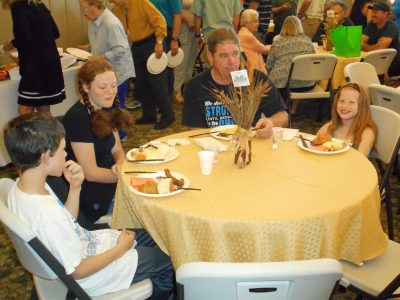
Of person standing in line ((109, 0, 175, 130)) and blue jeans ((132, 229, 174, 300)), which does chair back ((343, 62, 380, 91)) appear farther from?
blue jeans ((132, 229, 174, 300))

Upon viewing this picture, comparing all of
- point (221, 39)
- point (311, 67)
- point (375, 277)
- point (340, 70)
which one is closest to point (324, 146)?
point (375, 277)

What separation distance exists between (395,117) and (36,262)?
1.77 metres

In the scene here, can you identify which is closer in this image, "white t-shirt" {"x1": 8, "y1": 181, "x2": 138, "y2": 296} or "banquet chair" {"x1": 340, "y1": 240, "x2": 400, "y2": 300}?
"white t-shirt" {"x1": 8, "y1": 181, "x2": 138, "y2": 296}

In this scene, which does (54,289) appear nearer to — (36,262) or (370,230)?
(36,262)

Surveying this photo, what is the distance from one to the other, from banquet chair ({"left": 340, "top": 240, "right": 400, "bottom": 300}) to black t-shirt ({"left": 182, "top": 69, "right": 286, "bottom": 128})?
1111 mm

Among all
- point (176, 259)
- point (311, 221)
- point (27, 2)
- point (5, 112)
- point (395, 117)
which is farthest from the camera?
point (5, 112)

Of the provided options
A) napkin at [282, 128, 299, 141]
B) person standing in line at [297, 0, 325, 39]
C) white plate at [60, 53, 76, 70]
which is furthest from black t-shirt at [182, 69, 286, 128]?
person standing in line at [297, 0, 325, 39]

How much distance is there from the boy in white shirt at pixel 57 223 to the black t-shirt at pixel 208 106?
3.58 ft

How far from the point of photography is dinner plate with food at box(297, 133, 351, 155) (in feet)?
6.32

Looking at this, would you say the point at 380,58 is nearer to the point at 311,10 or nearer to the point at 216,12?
the point at 216,12

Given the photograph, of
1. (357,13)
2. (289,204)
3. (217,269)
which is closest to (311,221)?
(289,204)

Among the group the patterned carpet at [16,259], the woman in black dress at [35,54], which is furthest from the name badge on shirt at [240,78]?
the woman in black dress at [35,54]

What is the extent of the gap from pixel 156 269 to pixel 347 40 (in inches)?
138

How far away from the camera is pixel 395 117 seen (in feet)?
6.93
